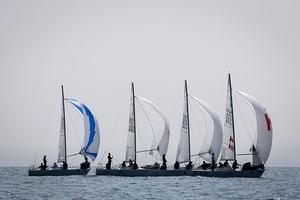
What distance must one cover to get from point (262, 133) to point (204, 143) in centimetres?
667

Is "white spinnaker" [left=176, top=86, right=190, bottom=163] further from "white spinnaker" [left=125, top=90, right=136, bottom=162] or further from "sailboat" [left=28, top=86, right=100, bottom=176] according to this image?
"sailboat" [left=28, top=86, right=100, bottom=176]

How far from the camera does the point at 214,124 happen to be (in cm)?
6694

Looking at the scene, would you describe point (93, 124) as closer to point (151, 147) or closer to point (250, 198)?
point (151, 147)

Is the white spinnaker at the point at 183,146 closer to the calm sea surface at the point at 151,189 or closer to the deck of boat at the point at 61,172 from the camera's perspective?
the calm sea surface at the point at 151,189

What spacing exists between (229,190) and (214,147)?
16476 millimetres

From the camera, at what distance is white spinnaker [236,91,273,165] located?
6319 cm

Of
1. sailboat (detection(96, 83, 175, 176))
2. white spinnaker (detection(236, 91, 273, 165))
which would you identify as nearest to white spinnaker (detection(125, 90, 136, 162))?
sailboat (detection(96, 83, 175, 176))

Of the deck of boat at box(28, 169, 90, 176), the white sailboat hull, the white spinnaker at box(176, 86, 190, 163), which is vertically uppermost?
the white spinnaker at box(176, 86, 190, 163)

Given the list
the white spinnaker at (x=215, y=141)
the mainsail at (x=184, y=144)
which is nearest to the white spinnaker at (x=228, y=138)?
the white spinnaker at (x=215, y=141)

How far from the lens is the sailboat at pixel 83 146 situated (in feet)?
231

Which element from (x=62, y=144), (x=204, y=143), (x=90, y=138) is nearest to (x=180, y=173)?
(x=204, y=143)

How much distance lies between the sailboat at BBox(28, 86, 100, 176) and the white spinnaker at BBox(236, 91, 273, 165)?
17.7 m

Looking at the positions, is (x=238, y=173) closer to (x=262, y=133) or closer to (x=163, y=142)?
(x=262, y=133)

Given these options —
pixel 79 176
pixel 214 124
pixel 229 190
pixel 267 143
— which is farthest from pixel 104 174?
pixel 229 190
